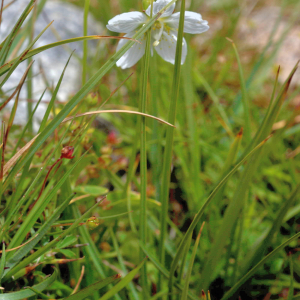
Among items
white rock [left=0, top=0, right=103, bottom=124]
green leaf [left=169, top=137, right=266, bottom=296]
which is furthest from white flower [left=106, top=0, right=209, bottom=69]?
white rock [left=0, top=0, right=103, bottom=124]

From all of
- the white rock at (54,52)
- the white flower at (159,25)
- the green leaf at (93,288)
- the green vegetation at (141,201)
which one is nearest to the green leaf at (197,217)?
the green vegetation at (141,201)

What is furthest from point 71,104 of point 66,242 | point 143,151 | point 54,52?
point 54,52

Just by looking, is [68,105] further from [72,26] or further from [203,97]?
[72,26]

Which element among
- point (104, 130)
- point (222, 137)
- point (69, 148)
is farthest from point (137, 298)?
point (104, 130)

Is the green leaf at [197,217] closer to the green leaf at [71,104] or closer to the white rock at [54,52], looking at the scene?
the green leaf at [71,104]

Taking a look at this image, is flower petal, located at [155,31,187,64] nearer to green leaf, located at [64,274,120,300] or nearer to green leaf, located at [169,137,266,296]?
green leaf, located at [169,137,266,296]

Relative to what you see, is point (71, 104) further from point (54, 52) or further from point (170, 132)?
point (54, 52)
